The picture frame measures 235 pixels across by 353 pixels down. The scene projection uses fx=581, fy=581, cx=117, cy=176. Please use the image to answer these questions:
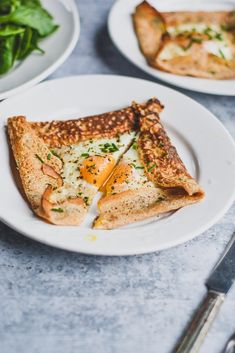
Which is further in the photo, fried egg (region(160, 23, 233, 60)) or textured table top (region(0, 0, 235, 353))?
fried egg (region(160, 23, 233, 60))

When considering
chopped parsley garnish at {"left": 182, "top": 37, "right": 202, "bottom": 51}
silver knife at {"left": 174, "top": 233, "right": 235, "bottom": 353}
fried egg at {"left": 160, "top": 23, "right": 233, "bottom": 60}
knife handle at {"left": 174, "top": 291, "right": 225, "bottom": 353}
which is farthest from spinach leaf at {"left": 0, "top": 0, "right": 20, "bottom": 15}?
knife handle at {"left": 174, "top": 291, "right": 225, "bottom": 353}

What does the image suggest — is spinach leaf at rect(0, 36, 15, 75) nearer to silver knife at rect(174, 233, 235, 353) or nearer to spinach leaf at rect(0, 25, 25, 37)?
spinach leaf at rect(0, 25, 25, 37)

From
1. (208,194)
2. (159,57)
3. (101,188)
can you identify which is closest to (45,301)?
(101,188)

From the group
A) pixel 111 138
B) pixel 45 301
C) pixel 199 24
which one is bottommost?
pixel 45 301

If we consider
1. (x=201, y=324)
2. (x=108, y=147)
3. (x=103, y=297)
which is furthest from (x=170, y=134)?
(x=201, y=324)

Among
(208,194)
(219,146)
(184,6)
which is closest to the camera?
(208,194)

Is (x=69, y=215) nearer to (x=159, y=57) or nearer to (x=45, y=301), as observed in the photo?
(x=45, y=301)
